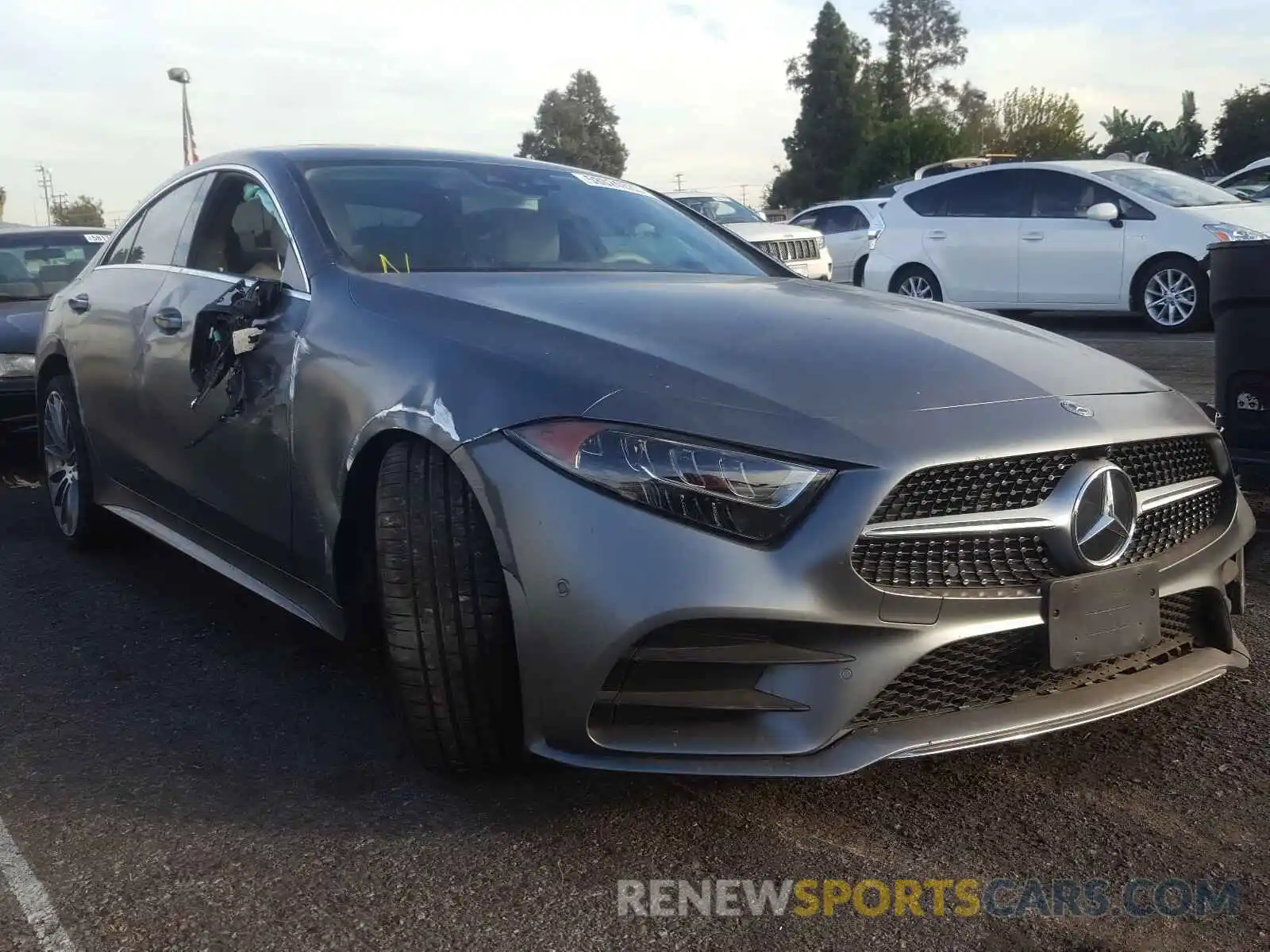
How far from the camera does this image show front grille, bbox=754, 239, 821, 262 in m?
12.8

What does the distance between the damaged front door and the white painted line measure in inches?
36.4

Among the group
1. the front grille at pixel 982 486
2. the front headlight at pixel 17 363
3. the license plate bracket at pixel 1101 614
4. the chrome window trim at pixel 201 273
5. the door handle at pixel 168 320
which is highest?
the chrome window trim at pixel 201 273

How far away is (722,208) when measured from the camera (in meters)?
14.8

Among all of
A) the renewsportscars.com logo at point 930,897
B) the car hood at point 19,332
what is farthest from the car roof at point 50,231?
the renewsportscars.com logo at point 930,897

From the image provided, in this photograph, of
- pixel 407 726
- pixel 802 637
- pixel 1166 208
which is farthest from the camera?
pixel 1166 208

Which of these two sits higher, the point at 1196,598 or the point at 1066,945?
the point at 1196,598

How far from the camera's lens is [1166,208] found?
34.3 feet

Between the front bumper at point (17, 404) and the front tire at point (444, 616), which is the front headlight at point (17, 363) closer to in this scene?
the front bumper at point (17, 404)

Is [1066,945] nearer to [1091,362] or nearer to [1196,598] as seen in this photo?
[1196,598]

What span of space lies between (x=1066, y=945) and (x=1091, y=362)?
4.42ft

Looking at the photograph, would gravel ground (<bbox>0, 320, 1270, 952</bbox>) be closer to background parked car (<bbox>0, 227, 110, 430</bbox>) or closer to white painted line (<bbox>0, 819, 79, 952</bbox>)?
white painted line (<bbox>0, 819, 79, 952</bbox>)

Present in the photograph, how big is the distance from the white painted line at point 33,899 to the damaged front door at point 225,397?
924 millimetres

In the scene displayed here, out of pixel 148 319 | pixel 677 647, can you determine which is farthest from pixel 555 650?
pixel 148 319

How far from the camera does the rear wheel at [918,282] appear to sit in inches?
485
